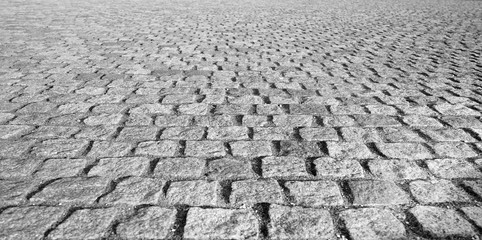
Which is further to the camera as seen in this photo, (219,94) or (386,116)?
(219,94)

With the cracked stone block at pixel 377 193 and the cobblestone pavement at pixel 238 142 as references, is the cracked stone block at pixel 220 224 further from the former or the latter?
the cracked stone block at pixel 377 193

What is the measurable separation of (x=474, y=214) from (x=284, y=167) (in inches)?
41.9

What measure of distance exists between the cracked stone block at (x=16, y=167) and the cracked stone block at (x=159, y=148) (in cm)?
66

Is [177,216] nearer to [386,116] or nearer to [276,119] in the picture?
[276,119]

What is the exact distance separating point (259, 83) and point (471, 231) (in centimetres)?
300

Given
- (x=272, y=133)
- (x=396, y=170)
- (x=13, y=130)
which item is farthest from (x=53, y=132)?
(x=396, y=170)

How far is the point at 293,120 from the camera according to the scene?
11.5 ft

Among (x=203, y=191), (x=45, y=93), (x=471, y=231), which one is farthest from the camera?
(x=45, y=93)

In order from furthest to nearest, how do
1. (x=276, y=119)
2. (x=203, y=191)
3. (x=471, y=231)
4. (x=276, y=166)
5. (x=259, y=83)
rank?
(x=259, y=83) < (x=276, y=119) < (x=276, y=166) < (x=203, y=191) < (x=471, y=231)

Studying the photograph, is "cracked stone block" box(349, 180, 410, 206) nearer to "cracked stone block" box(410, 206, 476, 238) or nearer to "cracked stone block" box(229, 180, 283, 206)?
"cracked stone block" box(410, 206, 476, 238)

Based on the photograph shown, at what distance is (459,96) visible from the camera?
13.8ft

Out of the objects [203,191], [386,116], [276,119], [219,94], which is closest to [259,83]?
[219,94]

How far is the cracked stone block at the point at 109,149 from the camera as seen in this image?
2.80m

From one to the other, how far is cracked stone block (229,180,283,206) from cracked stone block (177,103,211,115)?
53.1 inches
